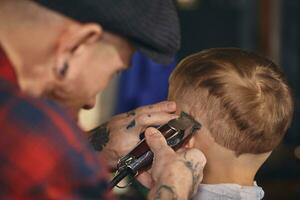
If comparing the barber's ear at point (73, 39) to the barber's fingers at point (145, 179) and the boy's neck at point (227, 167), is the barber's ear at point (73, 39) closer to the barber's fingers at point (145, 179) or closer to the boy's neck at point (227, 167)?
the barber's fingers at point (145, 179)

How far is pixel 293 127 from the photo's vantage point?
4652mm

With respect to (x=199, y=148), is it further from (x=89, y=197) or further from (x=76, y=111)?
(x=89, y=197)

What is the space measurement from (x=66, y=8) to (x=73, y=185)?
0.84ft

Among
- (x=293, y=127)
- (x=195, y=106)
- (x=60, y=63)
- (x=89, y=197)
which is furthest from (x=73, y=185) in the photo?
(x=293, y=127)

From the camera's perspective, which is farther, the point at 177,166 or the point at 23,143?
the point at 177,166

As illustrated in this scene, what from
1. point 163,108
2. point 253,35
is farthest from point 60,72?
point 253,35

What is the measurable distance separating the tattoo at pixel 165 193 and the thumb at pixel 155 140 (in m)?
0.10

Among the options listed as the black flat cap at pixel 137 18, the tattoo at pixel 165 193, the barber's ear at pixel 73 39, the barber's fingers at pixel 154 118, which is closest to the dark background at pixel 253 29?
the barber's fingers at pixel 154 118

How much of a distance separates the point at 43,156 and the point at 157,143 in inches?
29.6

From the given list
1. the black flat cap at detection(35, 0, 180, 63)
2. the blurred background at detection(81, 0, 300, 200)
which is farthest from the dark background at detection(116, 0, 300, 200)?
the black flat cap at detection(35, 0, 180, 63)

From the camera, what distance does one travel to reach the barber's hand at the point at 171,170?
159 centimetres

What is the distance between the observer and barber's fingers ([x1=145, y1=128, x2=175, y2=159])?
5.49 ft

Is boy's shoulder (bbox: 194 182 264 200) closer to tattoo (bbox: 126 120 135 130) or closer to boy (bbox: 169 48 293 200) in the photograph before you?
boy (bbox: 169 48 293 200)

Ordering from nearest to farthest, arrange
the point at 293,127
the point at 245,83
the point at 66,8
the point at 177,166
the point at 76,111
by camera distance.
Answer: the point at 66,8 → the point at 76,111 → the point at 177,166 → the point at 245,83 → the point at 293,127
